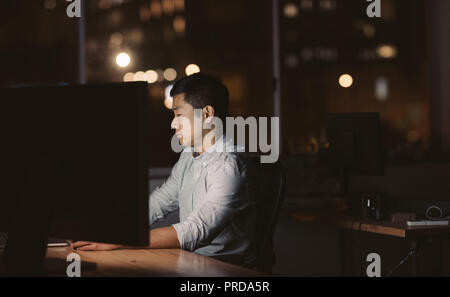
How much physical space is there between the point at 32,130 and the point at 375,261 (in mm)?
3358

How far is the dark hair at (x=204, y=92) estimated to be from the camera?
2.43 metres

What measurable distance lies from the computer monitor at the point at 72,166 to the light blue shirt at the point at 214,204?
1.87ft

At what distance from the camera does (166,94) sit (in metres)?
4.49

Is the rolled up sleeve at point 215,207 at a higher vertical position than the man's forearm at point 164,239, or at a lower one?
higher

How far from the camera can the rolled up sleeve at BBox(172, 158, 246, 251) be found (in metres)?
2.12

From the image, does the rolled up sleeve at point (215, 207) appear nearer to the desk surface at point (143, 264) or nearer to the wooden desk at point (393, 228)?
the desk surface at point (143, 264)

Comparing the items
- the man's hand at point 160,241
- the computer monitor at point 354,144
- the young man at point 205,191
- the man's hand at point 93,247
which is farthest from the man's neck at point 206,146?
the computer monitor at point 354,144

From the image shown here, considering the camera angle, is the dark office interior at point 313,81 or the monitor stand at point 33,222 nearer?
the monitor stand at point 33,222

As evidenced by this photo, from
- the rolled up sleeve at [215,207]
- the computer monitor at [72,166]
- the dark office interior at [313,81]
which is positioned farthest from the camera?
Result: the dark office interior at [313,81]

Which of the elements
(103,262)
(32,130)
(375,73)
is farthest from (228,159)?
(375,73)

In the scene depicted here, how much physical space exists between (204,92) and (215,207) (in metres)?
0.52

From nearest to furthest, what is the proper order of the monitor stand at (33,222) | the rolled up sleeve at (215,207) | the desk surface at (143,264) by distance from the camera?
1. the monitor stand at (33,222)
2. the desk surface at (143,264)
3. the rolled up sleeve at (215,207)

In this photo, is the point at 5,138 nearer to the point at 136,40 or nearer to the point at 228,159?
the point at 228,159

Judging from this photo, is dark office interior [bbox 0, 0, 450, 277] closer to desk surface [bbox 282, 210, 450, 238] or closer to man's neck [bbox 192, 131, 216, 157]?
desk surface [bbox 282, 210, 450, 238]
